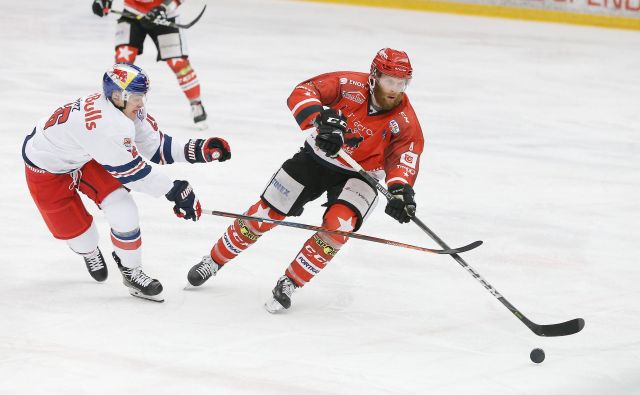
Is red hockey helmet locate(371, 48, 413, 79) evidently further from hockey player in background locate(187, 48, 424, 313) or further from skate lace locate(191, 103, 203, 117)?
skate lace locate(191, 103, 203, 117)

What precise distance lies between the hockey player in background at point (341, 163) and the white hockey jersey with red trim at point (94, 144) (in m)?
0.46

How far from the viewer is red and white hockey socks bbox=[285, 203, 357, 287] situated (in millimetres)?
3691

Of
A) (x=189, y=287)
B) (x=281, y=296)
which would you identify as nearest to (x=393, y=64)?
(x=281, y=296)

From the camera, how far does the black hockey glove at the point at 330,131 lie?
348 cm

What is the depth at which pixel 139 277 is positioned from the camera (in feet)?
12.3

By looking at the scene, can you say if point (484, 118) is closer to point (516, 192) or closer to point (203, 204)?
point (516, 192)

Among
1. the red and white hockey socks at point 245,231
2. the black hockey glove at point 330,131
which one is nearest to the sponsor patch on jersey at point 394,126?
the black hockey glove at point 330,131

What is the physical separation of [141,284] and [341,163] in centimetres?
83

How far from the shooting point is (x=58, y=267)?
13.6 feet

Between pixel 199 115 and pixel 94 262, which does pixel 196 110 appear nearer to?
pixel 199 115

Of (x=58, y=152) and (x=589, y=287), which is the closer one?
(x=58, y=152)

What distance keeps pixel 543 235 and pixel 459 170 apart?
1.10 m

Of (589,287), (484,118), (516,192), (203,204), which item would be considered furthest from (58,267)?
(484,118)

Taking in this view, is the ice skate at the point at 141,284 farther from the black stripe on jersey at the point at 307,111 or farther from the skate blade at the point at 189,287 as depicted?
the black stripe on jersey at the point at 307,111
